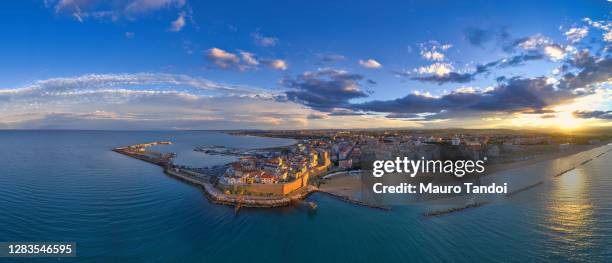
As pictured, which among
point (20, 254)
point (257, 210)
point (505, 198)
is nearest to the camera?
point (20, 254)

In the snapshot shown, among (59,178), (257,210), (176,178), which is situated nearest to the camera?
(257,210)

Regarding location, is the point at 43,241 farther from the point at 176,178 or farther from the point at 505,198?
the point at 505,198

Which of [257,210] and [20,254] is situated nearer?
[20,254]

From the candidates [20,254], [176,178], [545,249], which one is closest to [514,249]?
[545,249]

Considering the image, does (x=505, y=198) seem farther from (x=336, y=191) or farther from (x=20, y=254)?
(x=20, y=254)

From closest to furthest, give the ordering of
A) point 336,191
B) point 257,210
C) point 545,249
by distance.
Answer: point 545,249
point 257,210
point 336,191

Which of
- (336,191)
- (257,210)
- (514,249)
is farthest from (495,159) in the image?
(257,210)
